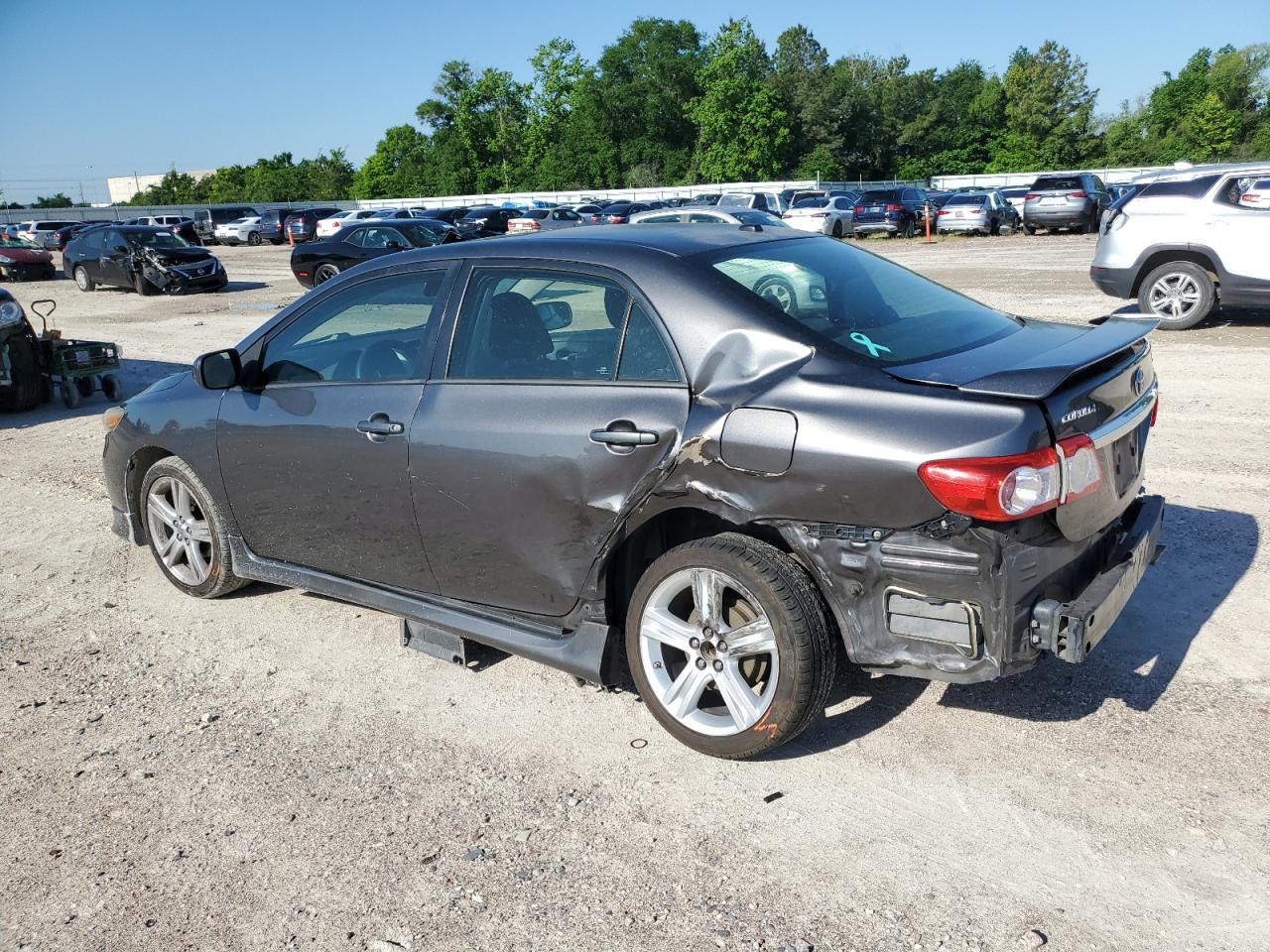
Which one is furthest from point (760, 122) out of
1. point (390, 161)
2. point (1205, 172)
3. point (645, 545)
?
Answer: point (645, 545)

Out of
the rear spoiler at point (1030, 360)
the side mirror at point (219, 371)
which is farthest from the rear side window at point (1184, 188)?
the side mirror at point (219, 371)

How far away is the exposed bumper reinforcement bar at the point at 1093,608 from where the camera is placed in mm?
3064

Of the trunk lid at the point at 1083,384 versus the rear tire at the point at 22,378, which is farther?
the rear tire at the point at 22,378

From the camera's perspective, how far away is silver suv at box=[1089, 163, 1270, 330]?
11000mm

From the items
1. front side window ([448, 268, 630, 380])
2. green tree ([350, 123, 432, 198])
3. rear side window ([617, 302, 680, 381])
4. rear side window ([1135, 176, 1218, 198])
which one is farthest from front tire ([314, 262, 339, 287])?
green tree ([350, 123, 432, 198])

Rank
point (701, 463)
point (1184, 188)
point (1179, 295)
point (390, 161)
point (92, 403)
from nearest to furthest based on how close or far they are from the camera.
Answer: point (701, 463) → point (92, 403) → point (1184, 188) → point (1179, 295) → point (390, 161)

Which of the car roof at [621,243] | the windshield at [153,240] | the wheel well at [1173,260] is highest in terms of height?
the windshield at [153,240]

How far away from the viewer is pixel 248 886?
3.03 metres

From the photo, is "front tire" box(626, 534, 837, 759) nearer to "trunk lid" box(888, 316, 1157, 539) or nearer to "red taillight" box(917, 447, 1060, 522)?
"red taillight" box(917, 447, 1060, 522)

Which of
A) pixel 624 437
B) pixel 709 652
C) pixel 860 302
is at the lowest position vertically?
pixel 709 652

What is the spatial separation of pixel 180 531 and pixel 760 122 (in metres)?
78.5

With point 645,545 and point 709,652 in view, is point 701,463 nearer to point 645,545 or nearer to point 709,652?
point 645,545

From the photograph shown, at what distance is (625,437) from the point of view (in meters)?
3.45

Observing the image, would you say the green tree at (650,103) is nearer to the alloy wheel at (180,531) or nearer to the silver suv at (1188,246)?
the silver suv at (1188,246)
